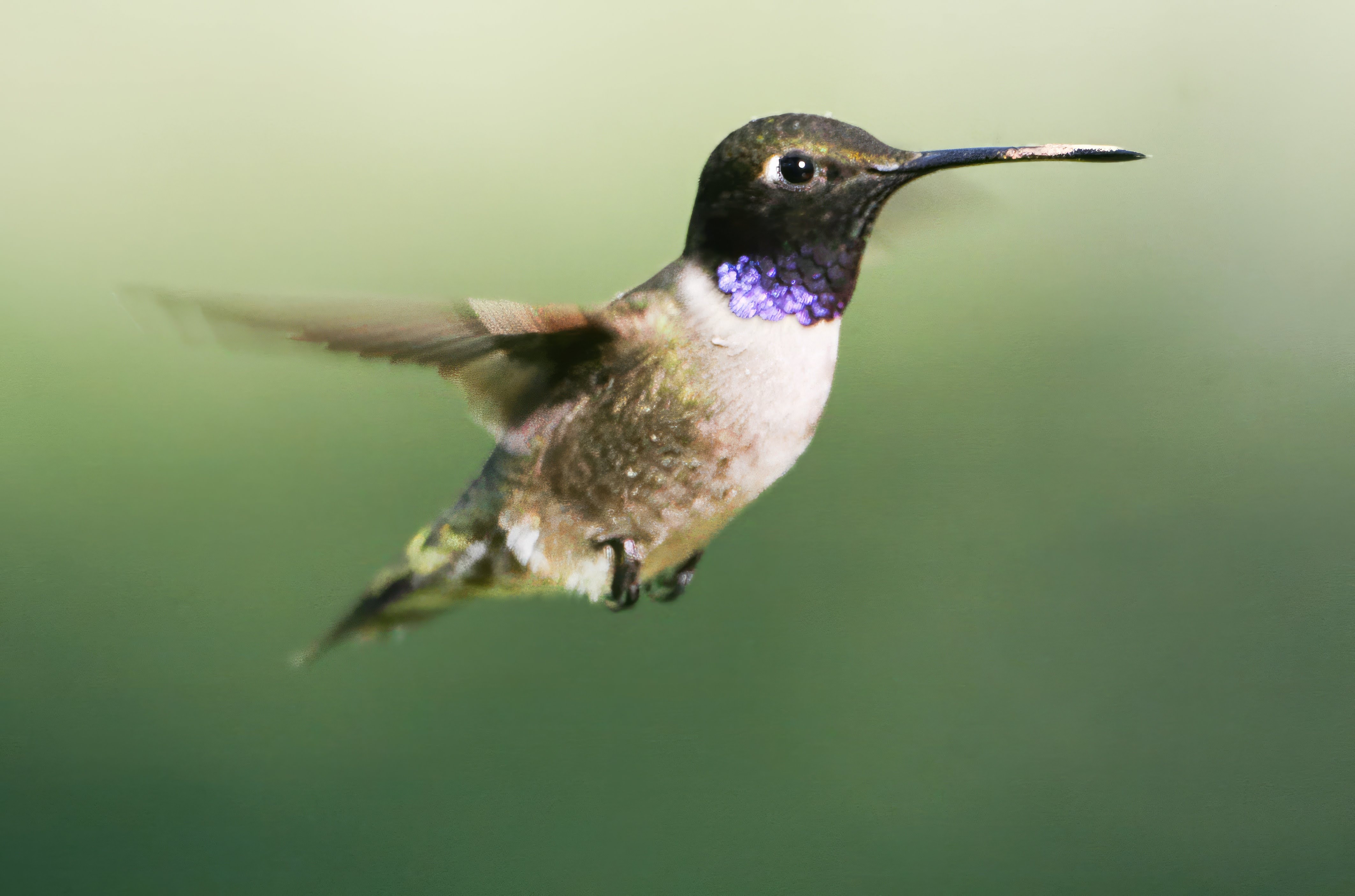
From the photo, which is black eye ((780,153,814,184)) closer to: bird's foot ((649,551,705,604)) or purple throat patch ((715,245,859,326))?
purple throat patch ((715,245,859,326))

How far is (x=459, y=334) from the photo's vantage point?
514 mm

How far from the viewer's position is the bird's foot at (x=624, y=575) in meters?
0.62

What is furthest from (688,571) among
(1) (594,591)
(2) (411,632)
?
(2) (411,632)

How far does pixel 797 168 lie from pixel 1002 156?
0.36 ft

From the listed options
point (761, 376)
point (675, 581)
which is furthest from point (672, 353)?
point (675, 581)

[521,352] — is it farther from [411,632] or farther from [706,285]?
[411,632]

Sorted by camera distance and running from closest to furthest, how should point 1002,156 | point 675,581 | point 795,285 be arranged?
point 1002,156
point 795,285
point 675,581

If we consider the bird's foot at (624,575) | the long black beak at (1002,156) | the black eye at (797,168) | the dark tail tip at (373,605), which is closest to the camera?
the long black beak at (1002,156)

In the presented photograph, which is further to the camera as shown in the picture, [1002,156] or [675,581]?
[675,581]

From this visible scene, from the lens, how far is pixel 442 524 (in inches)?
29.1

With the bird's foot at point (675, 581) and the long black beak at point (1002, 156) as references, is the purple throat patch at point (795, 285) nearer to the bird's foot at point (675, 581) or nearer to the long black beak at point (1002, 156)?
the long black beak at point (1002, 156)

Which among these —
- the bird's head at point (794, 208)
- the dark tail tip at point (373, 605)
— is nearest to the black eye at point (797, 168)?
the bird's head at point (794, 208)

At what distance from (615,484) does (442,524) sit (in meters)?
0.17

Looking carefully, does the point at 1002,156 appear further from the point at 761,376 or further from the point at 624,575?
the point at 624,575
